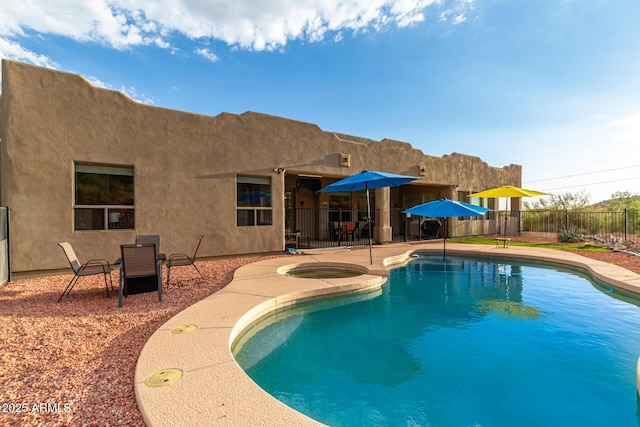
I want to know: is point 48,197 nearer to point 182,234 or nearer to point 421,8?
point 182,234

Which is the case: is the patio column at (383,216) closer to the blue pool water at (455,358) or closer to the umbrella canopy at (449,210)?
the umbrella canopy at (449,210)

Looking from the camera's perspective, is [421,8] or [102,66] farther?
[421,8]

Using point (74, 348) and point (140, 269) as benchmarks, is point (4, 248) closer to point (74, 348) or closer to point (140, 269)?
point (140, 269)

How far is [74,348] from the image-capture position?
355 cm

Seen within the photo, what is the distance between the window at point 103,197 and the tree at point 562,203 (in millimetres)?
25957

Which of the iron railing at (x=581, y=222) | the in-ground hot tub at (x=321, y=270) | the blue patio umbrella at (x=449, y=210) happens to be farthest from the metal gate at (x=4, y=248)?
the iron railing at (x=581, y=222)

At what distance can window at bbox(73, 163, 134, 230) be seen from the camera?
787 cm

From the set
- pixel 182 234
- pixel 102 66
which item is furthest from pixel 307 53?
pixel 182 234

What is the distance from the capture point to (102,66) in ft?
30.1

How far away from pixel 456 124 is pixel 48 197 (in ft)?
82.3

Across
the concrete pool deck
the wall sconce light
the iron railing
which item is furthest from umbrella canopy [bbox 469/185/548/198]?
the wall sconce light

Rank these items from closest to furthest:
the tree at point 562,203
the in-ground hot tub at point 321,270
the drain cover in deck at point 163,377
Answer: the drain cover in deck at point 163,377
the in-ground hot tub at point 321,270
the tree at point 562,203

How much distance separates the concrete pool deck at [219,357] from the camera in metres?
2.24

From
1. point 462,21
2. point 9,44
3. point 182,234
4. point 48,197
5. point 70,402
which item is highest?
point 462,21
